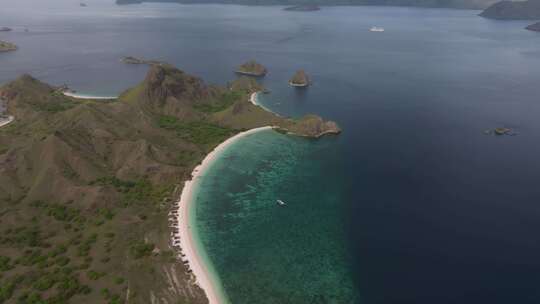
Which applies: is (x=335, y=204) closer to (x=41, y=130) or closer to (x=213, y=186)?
(x=213, y=186)

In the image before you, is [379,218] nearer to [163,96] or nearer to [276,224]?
[276,224]

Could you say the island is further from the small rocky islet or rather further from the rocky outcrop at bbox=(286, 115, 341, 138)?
the small rocky islet

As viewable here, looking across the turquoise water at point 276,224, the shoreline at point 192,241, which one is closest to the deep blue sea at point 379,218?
the turquoise water at point 276,224

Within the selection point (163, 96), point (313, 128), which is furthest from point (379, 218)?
point (163, 96)

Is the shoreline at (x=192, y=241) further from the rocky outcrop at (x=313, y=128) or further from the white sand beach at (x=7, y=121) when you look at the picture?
the white sand beach at (x=7, y=121)

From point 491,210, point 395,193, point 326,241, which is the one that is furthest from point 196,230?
point 491,210

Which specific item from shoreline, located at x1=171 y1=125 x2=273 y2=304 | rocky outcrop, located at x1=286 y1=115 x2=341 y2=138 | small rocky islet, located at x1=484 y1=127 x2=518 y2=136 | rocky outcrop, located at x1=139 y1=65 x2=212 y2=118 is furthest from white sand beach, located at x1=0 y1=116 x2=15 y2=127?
small rocky islet, located at x1=484 y1=127 x2=518 y2=136
